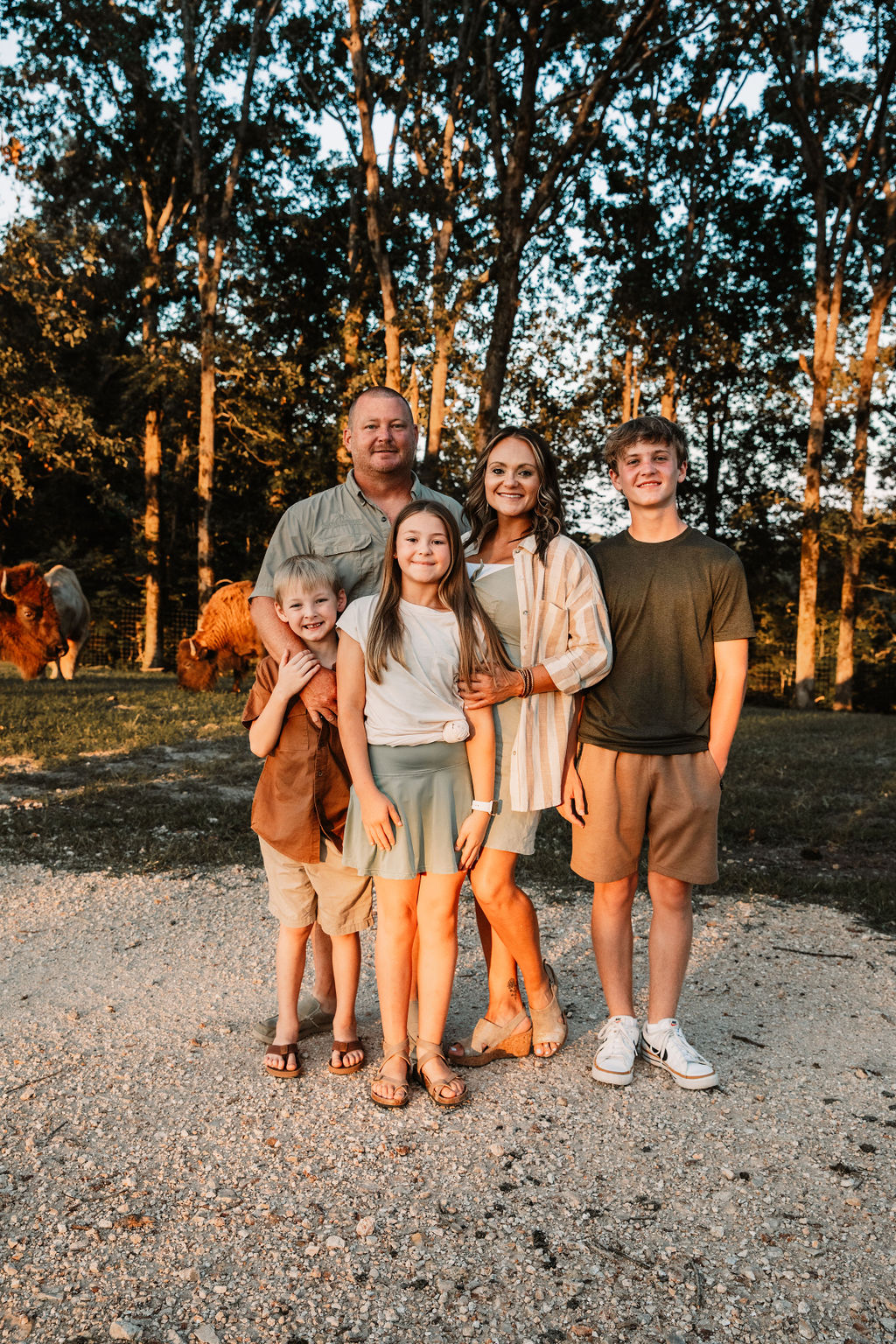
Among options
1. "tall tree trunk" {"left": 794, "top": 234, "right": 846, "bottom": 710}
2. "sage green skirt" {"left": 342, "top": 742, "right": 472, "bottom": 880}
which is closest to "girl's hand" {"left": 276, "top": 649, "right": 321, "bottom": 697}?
"sage green skirt" {"left": 342, "top": 742, "right": 472, "bottom": 880}

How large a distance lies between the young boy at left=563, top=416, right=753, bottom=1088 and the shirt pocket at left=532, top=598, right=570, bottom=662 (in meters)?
0.22

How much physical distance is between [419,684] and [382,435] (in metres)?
0.95

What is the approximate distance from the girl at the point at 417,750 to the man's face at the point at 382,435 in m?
0.39

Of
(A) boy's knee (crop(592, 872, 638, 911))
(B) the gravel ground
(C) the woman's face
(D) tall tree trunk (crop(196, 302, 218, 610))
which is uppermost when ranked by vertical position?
(D) tall tree trunk (crop(196, 302, 218, 610))

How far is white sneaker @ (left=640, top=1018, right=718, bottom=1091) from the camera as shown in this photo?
10.6 feet

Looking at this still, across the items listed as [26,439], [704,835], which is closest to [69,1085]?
[704,835]

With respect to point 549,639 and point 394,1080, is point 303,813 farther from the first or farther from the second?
point 549,639

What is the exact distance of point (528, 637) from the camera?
3.19 m

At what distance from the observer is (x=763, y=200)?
2528 cm

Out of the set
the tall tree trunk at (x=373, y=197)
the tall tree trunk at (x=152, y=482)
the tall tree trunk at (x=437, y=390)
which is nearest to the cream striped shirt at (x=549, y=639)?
the tall tree trunk at (x=437, y=390)

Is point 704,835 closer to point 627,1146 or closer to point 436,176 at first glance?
point 627,1146

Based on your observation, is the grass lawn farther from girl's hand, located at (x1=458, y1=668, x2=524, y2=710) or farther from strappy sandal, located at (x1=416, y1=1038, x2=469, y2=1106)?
girl's hand, located at (x1=458, y1=668, x2=524, y2=710)

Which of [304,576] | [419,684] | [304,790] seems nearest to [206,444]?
[304,576]

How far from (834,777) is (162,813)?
6.36 meters
